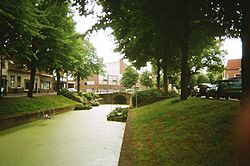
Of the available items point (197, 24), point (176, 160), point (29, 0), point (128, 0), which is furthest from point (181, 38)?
point (176, 160)

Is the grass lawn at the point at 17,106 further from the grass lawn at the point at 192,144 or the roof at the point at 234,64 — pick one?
the roof at the point at 234,64

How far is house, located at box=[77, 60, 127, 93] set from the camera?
91.3 m

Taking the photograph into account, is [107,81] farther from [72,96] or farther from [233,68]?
[72,96]

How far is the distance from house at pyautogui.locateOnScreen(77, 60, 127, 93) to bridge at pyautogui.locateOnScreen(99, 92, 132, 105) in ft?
48.6

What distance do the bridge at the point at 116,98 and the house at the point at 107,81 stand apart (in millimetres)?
14801

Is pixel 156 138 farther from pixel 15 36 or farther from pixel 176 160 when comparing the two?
pixel 15 36

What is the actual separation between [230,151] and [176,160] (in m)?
1.12

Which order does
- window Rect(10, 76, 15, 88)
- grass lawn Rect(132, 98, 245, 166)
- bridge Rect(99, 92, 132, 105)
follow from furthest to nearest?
bridge Rect(99, 92, 132, 105)
window Rect(10, 76, 15, 88)
grass lawn Rect(132, 98, 245, 166)

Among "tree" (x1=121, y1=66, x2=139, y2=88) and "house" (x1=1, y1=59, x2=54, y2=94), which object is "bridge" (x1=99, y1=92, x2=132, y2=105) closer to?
"tree" (x1=121, y1=66, x2=139, y2=88)

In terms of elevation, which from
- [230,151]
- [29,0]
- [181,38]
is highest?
[29,0]

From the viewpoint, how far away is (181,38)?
1636 centimetres

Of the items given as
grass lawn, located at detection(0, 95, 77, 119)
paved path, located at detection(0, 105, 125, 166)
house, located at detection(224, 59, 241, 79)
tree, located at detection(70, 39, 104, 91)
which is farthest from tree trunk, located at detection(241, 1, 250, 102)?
house, located at detection(224, 59, 241, 79)

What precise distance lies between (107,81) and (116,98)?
29.9 metres

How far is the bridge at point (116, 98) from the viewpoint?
63213 millimetres
